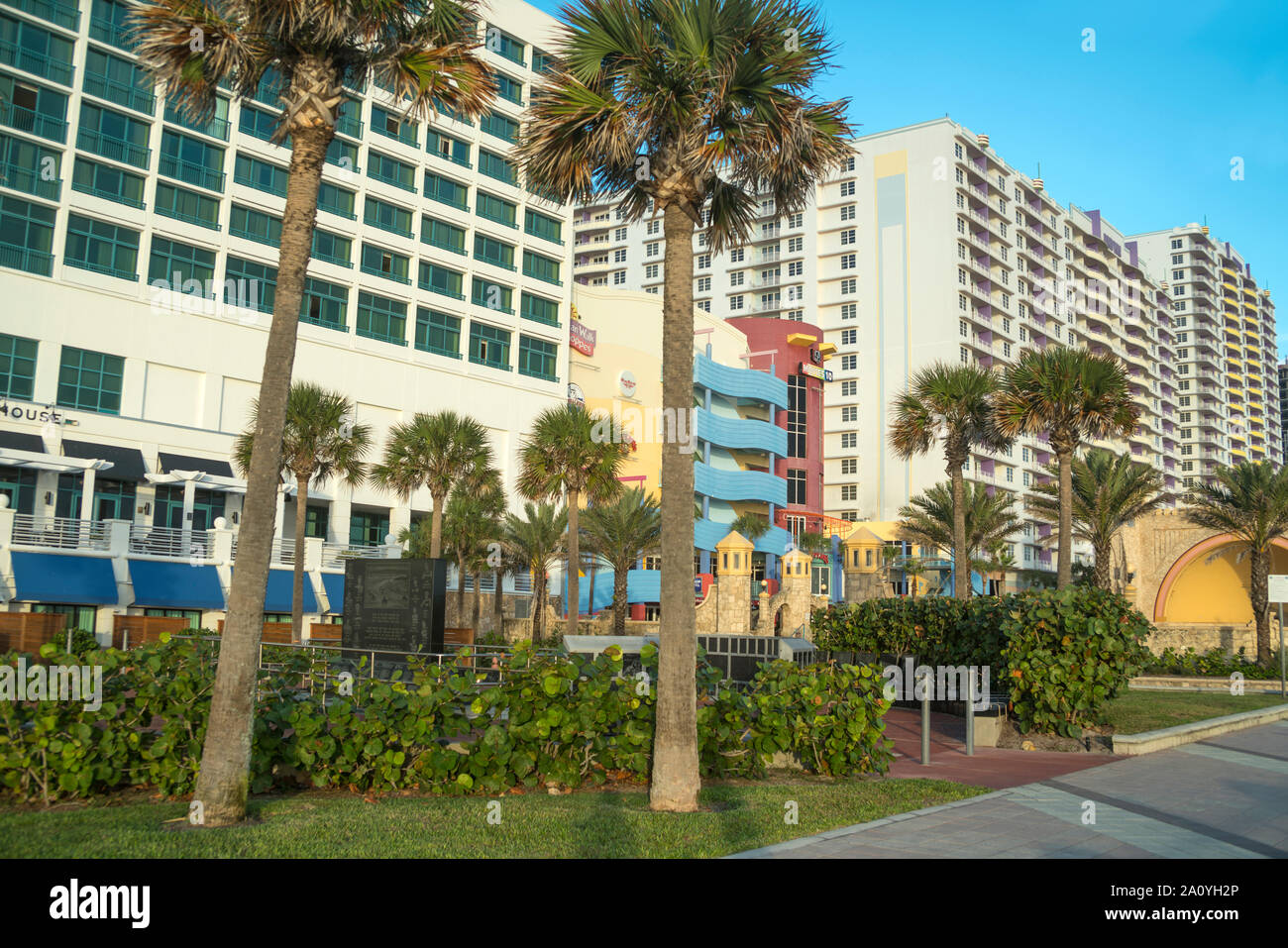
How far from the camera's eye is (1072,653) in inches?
597

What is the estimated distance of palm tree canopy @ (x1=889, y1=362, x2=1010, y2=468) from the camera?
1193 inches

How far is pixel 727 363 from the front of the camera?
76875 mm

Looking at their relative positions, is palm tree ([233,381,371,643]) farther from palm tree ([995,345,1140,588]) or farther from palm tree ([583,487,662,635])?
palm tree ([995,345,1140,588])

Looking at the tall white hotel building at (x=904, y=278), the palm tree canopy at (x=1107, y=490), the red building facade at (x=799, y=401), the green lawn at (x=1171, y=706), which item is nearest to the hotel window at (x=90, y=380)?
the green lawn at (x=1171, y=706)

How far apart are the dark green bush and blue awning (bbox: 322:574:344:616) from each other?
33.3 metres

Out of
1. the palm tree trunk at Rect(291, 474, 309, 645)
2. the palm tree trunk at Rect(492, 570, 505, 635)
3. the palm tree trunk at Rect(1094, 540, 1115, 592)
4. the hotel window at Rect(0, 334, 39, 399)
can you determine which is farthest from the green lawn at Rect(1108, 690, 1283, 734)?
the hotel window at Rect(0, 334, 39, 399)

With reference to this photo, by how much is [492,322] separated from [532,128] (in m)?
47.4

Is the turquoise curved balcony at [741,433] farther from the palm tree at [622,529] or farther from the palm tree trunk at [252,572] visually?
the palm tree trunk at [252,572]

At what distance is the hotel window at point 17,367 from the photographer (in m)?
38.2

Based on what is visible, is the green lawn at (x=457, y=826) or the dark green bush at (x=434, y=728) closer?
the green lawn at (x=457, y=826)

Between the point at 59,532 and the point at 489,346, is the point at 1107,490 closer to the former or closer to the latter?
the point at 489,346

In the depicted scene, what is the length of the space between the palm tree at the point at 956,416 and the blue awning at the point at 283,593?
81.8 ft

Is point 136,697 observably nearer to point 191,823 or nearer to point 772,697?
point 191,823
